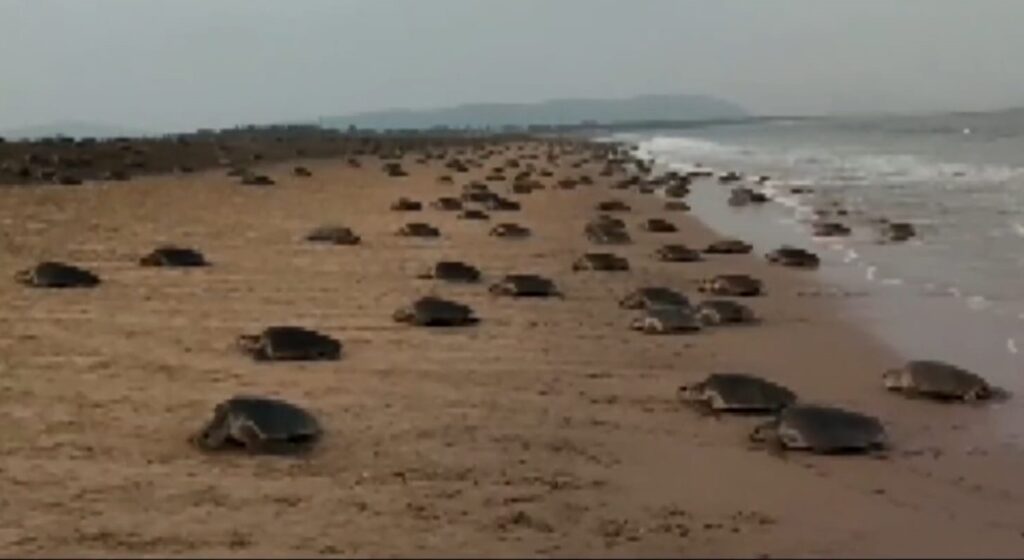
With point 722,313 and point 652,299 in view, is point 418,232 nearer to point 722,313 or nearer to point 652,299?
point 652,299

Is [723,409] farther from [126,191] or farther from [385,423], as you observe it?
[126,191]

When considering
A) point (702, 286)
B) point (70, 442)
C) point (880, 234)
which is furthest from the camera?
point (880, 234)

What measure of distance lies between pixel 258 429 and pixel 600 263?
1050cm

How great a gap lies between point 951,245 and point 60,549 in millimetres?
18413

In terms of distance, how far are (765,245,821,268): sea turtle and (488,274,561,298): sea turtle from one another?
5.24 m

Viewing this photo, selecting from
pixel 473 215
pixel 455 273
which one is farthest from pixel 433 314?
pixel 473 215

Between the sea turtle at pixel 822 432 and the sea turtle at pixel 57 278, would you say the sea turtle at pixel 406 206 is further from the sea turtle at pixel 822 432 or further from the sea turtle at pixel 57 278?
the sea turtle at pixel 822 432

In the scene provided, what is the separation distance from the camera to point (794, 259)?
1961 centimetres

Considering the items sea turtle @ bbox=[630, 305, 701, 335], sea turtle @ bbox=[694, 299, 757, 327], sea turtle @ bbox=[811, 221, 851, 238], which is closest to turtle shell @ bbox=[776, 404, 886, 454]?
sea turtle @ bbox=[630, 305, 701, 335]

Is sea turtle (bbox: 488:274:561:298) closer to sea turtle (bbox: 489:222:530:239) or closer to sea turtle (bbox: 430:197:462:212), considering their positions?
sea turtle (bbox: 489:222:530:239)

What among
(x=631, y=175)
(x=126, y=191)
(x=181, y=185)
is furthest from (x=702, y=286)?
(x=631, y=175)

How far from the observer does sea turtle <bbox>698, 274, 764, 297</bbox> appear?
1636cm

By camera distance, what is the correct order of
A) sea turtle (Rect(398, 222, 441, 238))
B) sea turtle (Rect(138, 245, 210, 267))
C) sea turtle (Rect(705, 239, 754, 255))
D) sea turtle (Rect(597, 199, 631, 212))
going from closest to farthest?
sea turtle (Rect(138, 245, 210, 267)) < sea turtle (Rect(705, 239, 754, 255)) < sea turtle (Rect(398, 222, 441, 238)) < sea turtle (Rect(597, 199, 631, 212))

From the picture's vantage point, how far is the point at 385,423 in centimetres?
916
